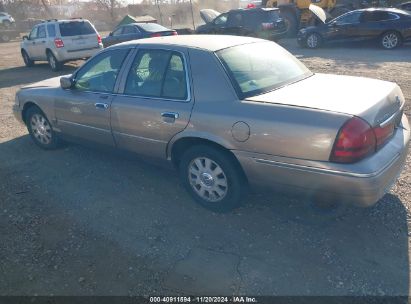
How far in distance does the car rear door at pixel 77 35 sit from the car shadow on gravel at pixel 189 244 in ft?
30.0

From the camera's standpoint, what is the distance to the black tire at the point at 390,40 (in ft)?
39.9

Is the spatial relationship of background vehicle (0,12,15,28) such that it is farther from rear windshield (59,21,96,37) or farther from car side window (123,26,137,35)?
rear windshield (59,21,96,37)

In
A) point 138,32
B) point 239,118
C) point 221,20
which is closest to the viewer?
A: point 239,118

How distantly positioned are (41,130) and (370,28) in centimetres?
1170

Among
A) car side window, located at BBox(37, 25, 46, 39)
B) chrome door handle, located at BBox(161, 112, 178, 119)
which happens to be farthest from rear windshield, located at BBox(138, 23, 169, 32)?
chrome door handle, located at BBox(161, 112, 178, 119)

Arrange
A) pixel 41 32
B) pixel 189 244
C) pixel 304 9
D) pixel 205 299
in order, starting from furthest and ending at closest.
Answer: pixel 304 9
pixel 41 32
pixel 189 244
pixel 205 299

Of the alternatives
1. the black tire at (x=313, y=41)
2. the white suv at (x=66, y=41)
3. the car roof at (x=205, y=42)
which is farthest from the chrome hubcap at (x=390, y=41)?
the car roof at (x=205, y=42)

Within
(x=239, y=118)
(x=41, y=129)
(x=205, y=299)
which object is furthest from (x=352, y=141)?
(x=41, y=129)

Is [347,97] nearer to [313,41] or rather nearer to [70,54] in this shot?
[70,54]

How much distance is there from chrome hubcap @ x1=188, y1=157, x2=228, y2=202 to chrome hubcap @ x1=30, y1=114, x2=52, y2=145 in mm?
2699

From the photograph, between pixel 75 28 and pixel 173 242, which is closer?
pixel 173 242

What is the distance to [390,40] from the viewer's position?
12.3 metres

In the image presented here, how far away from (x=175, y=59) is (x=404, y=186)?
2.74 metres

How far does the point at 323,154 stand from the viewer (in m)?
2.70
